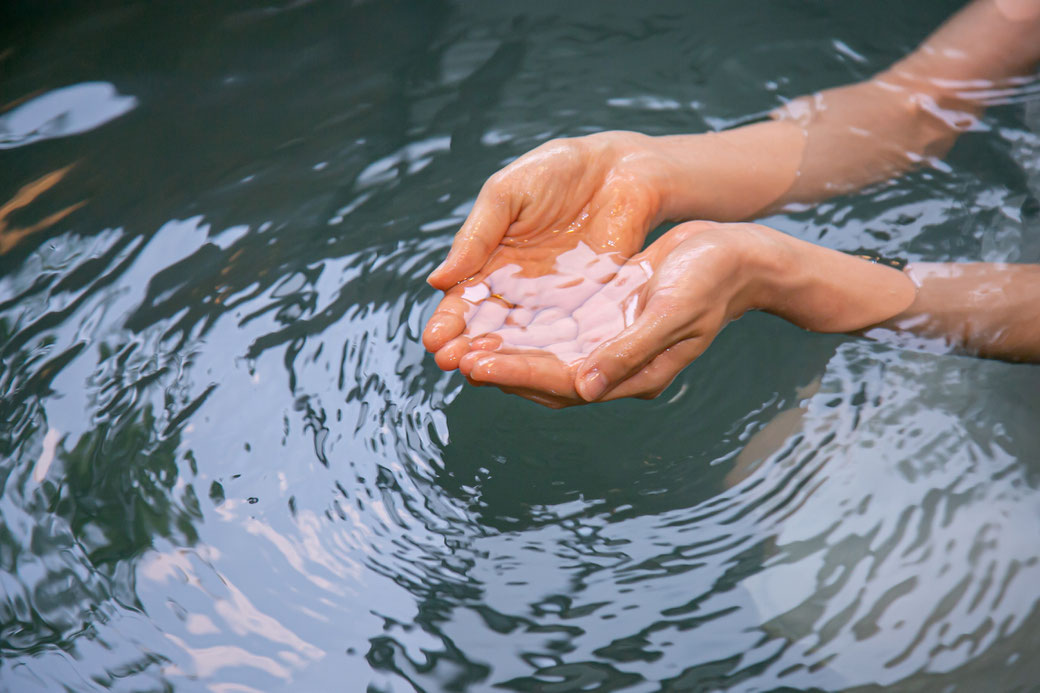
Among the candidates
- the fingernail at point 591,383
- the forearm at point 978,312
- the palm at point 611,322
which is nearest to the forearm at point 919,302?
the forearm at point 978,312

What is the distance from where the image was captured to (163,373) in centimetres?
125

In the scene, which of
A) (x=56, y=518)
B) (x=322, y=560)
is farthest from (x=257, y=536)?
(x=56, y=518)

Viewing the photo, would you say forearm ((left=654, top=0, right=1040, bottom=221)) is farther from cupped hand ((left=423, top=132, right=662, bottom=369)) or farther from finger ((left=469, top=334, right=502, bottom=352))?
finger ((left=469, top=334, right=502, bottom=352))

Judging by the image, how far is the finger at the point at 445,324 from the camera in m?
1.02

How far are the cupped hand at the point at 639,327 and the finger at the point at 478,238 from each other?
97mm

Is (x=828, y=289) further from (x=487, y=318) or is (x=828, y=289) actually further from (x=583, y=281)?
(x=487, y=318)

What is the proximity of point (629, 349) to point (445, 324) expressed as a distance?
0.25m

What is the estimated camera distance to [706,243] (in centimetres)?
102

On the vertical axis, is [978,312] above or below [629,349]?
below

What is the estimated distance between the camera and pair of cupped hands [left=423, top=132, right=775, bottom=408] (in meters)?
0.96

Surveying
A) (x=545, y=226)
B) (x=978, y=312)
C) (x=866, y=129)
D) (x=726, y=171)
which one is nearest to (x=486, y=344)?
(x=545, y=226)

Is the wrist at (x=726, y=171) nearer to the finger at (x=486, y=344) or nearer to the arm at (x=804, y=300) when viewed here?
the arm at (x=804, y=300)

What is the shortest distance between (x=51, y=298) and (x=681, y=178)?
1071mm

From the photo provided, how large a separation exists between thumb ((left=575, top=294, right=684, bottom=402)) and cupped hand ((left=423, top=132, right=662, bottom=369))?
18 centimetres
